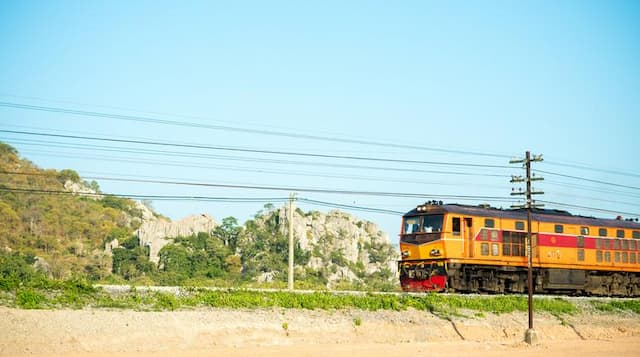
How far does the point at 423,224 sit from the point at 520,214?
20.4 ft

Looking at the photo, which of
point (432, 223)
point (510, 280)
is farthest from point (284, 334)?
point (510, 280)

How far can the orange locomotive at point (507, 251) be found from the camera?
118 ft

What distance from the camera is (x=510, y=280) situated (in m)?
38.5

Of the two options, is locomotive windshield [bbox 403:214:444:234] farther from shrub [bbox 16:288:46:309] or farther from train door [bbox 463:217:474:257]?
shrub [bbox 16:288:46:309]

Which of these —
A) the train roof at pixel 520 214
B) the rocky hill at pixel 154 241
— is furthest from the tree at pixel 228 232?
the train roof at pixel 520 214

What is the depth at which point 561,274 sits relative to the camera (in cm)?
4031

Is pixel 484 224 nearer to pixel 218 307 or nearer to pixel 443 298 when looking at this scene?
pixel 443 298

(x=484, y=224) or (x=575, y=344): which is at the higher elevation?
(x=484, y=224)

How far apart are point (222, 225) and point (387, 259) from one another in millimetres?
30631

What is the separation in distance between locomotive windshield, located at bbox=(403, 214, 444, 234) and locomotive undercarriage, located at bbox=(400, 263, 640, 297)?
1759mm

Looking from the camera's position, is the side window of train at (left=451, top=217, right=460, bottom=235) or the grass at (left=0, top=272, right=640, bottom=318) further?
the side window of train at (left=451, top=217, right=460, bottom=235)

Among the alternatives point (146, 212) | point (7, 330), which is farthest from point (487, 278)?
point (146, 212)

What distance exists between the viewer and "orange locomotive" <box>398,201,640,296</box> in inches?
1419

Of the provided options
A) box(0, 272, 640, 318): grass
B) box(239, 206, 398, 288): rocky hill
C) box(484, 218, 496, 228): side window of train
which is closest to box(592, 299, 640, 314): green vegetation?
box(0, 272, 640, 318): grass
